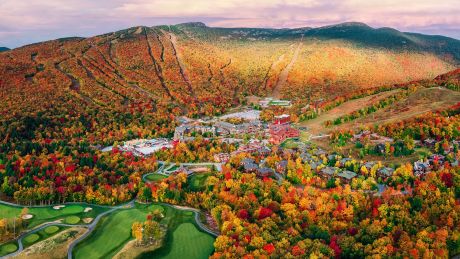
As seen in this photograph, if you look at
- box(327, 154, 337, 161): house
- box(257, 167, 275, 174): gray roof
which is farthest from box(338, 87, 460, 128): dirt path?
box(257, 167, 275, 174): gray roof

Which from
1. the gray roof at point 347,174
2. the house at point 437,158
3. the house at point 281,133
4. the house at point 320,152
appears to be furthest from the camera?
the house at point 281,133

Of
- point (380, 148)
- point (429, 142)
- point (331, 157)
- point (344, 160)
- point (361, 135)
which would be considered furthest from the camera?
point (361, 135)

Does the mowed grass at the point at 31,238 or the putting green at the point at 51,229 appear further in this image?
the putting green at the point at 51,229

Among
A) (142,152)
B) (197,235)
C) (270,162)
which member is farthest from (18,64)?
(197,235)

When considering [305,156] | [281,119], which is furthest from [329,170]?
[281,119]

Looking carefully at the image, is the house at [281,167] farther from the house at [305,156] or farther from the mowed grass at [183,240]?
the mowed grass at [183,240]

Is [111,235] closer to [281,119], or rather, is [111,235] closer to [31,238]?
[31,238]

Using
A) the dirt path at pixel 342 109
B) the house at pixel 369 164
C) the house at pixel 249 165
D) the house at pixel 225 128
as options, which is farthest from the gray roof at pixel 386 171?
the house at pixel 225 128
